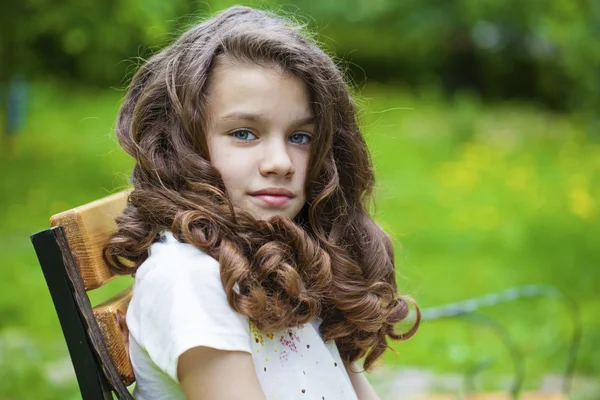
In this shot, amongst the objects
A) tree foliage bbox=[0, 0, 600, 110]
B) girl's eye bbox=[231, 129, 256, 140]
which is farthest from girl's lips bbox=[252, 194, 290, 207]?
tree foliage bbox=[0, 0, 600, 110]

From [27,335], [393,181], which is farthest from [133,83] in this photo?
[393,181]

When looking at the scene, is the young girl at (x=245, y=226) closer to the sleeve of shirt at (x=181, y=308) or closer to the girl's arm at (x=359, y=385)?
the sleeve of shirt at (x=181, y=308)

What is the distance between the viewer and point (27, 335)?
14.8ft

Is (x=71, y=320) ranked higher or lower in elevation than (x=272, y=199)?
lower

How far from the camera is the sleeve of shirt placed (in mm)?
1348

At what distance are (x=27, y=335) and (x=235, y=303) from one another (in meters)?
3.40

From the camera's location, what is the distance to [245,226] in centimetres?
153

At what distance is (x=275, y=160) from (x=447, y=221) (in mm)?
6196

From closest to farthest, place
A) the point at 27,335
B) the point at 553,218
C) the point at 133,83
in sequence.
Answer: the point at 133,83
the point at 27,335
the point at 553,218

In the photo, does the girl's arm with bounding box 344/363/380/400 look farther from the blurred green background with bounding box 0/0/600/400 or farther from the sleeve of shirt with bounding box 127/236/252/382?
the sleeve of shirt with bounding box 127/236/252/382

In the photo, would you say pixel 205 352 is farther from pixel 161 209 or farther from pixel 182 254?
pixel 161 209

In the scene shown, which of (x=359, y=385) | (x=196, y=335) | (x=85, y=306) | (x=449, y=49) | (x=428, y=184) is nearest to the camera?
(x=196, y=335)

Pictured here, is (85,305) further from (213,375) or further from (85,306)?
(213,375)

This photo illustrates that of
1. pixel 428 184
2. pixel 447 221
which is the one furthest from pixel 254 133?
pixel 428 184
